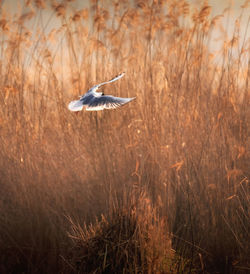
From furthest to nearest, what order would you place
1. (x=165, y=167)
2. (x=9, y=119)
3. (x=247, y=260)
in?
1. (x=9, y=119)
2. (x=165, y=167)
3. (x=247, y=260)

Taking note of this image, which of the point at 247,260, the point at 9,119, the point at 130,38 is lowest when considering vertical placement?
the point at 247,260

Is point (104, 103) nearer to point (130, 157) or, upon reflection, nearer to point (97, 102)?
point (97, 102)

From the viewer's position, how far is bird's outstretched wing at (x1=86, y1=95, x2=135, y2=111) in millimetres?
1637

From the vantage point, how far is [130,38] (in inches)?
123

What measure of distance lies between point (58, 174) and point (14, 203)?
297 mm

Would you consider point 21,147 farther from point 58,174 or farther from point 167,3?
point 167,3

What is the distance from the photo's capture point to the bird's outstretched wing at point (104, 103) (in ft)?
5.37

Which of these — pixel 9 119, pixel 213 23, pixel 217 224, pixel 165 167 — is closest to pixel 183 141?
pixel 165 167

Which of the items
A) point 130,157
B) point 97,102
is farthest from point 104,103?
point 130,157

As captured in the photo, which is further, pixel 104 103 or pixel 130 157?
pixel 130 157

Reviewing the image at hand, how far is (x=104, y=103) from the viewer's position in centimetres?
167

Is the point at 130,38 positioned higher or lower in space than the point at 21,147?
higher

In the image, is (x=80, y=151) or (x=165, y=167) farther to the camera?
(x=80, y=151)

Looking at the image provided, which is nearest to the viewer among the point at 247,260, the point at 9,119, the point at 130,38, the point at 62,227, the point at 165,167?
the point at 247,260
